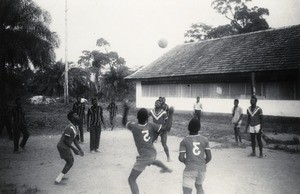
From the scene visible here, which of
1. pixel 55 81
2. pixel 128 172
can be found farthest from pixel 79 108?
pixel 55 81

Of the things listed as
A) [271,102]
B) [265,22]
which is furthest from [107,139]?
[265,22]

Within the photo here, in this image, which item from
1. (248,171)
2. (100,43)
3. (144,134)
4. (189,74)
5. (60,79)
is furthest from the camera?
(100,43)

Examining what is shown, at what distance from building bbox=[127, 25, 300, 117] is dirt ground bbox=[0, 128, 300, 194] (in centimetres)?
735

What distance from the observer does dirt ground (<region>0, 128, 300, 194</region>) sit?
6.08 m

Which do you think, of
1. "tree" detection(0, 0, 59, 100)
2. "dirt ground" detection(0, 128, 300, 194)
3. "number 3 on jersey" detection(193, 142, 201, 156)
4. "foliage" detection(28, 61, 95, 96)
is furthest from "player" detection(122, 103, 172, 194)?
"foliage" detection(28, 61, 95, 96)

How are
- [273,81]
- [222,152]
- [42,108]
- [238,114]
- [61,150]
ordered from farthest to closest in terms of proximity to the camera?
[42,108] → [273,81] → [238,114] → [222,152] → [61,150]

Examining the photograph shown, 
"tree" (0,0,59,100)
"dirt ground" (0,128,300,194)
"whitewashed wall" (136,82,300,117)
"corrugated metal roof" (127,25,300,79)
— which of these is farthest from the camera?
"corrugated metal roof" (127,25,300,79)

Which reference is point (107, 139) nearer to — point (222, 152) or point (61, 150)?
point (222, 152)

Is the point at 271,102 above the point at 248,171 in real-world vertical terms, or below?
above

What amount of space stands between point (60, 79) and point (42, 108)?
400 inches

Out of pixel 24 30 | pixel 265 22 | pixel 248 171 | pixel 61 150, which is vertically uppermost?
pixel 265 22

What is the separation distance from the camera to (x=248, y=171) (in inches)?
292

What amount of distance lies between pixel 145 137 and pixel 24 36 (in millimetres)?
8795

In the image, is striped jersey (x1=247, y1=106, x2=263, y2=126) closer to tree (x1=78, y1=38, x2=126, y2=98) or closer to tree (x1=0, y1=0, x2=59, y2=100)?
tree (x1=0, y1=0, x2=59, y2=100)
